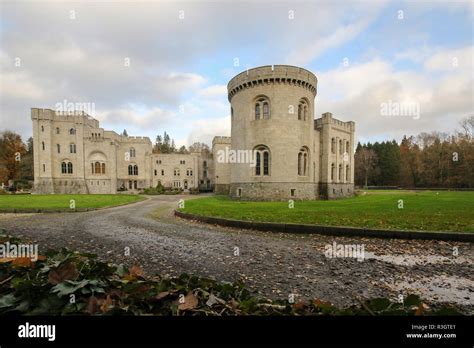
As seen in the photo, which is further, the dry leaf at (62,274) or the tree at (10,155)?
the tree at (10,155)

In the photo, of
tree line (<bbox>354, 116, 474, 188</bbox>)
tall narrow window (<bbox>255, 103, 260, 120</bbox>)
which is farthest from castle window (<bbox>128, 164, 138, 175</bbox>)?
tree line (<bbox>354, 116, 474, 188</bbox>)

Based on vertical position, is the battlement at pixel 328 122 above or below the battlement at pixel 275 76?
below

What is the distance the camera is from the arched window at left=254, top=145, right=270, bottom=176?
26094mm

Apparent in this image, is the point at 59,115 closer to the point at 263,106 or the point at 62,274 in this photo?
the point at 263,106

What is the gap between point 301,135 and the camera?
26594 millimetres

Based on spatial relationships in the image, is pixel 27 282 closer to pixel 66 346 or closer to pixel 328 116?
pixel 66 346

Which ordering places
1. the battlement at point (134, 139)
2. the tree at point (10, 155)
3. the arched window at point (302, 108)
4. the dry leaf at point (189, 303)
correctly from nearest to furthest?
the dry leaf at point (189, 303)
the arched window at point (302, 108)
the battlement at point (134, 139)
the tree at point (10, 155)

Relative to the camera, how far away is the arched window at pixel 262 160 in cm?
2609

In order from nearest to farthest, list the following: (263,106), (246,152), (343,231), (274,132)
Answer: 1. (343,231)
2. (274,132)
3. (263,106)
4. (246,152)

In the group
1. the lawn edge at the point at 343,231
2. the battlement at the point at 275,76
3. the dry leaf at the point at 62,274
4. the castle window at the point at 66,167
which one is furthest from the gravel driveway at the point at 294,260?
the castle window at the point at 66,167

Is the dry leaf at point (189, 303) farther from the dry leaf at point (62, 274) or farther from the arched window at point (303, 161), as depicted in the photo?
the arched window at point (303, 161)

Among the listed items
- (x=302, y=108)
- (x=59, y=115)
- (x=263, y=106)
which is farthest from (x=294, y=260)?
(x=59, y=115)

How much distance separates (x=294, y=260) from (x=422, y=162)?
73.2 m

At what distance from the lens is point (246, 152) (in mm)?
26578
